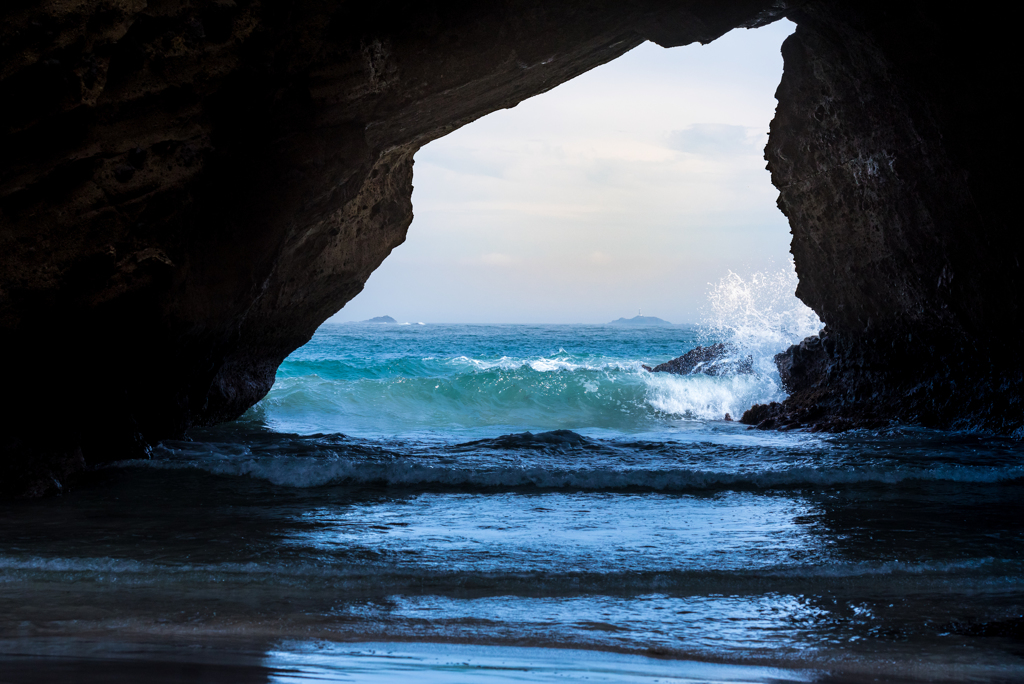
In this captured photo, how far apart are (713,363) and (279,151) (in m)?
12.6

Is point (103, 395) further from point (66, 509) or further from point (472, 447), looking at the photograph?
point (472, 447)

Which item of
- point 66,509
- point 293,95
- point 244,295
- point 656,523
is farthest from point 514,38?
point 66,509

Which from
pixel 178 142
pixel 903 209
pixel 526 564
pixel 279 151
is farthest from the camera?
pixel 903 209

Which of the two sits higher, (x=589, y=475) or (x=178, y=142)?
(x=178, y=142)

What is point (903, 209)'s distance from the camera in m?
8.51

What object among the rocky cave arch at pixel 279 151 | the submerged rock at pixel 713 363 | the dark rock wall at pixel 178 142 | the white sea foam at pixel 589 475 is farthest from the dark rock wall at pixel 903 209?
the submerged rock at pixel 713 363

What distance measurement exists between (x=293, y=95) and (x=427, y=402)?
9.69 m

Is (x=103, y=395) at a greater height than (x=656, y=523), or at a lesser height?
greater

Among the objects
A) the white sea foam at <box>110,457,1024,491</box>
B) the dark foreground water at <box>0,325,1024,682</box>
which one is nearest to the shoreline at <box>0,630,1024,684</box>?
the dark foreground water at <box>0,325,1024,682</box>

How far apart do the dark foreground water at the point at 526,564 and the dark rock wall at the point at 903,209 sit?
120 centimetres

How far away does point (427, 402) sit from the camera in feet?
50.4

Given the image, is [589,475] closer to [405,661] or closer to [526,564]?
[526,564]

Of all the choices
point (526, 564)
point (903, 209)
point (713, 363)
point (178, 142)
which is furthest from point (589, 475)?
point (713, 363)

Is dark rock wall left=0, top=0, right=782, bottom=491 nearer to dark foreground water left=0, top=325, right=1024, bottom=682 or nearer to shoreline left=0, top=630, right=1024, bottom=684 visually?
dark foreground water left=0, top=325, right=1024, bottom=682
